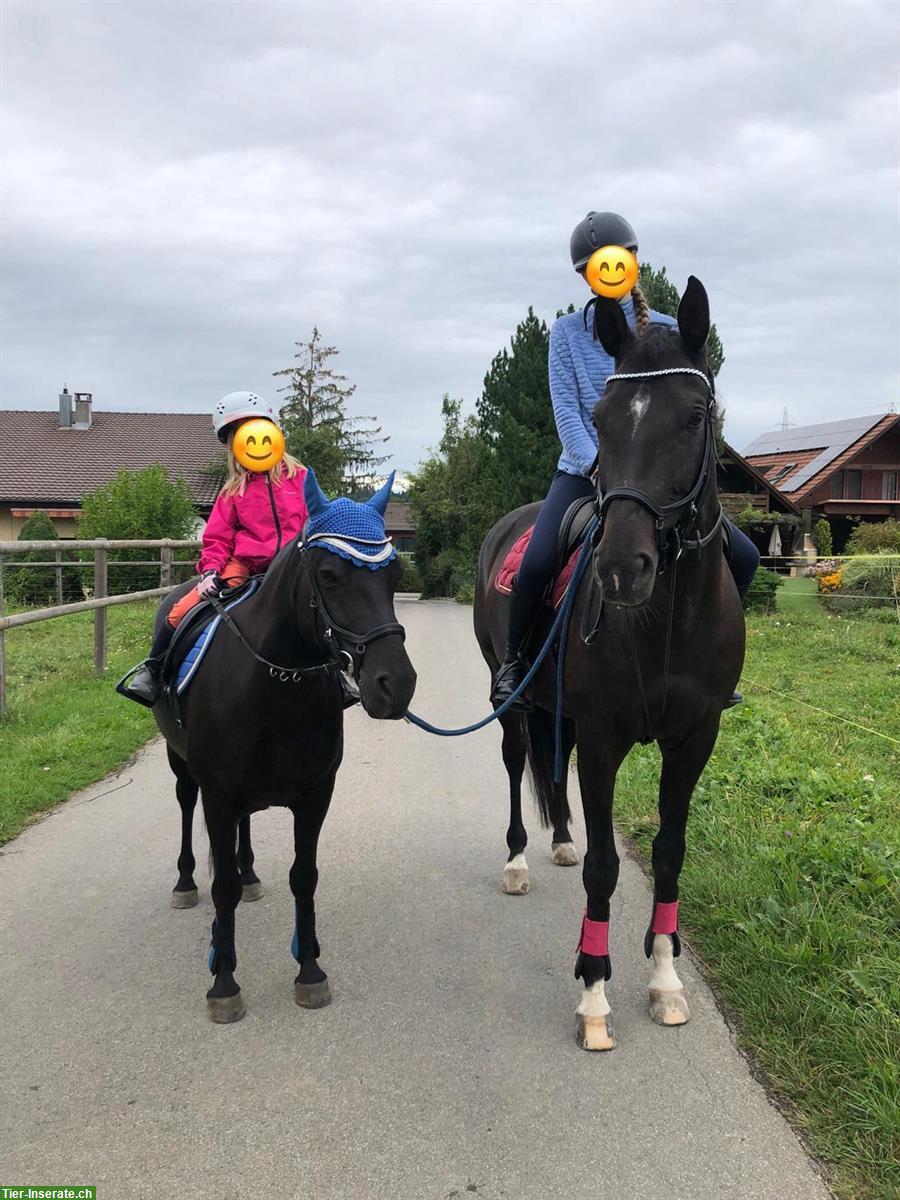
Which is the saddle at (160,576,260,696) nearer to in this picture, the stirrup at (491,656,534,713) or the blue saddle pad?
the blue saddle pad

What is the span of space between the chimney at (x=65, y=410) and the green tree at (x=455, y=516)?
1723 centimetres

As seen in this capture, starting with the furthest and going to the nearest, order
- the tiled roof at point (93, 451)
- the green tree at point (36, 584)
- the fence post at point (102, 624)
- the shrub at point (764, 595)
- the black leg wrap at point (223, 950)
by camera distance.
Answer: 1. the tiled roof at point (93, 451)
2. the shrub at point (764, 595)
3. the green tree at point (36, 584)
4. the fence post at point (102, 624)
5. the black leg wrap at point (223, 950)

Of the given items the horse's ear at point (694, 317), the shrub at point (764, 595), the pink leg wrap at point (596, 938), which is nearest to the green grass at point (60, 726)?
the pink leg wrap at point (596, 938)

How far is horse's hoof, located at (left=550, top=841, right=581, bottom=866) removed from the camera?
4.95 metres

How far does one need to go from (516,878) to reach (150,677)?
7.18 ft

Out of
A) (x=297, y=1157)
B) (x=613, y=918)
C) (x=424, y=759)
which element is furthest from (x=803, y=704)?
(x=297, y=1157)

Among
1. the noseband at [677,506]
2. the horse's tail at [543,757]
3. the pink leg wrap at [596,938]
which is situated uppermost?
the noseband at [677,506]

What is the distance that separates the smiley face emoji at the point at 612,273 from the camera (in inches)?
140

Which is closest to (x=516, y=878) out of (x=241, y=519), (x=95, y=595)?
(x=241, y=519)

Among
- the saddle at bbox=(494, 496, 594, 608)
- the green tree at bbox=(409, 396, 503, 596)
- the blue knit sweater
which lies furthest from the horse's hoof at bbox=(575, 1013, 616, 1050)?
the green tree at bbox=(409, 396, 503, 596)

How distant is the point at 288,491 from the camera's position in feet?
13.4

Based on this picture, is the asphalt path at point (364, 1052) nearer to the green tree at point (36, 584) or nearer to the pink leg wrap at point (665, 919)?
the pink leg wrap at point (665, 919)

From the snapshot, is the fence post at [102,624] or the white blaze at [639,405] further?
the fence post at [102,624]

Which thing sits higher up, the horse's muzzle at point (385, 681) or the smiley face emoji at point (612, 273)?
the smiley face emoji at point (612, 273)
